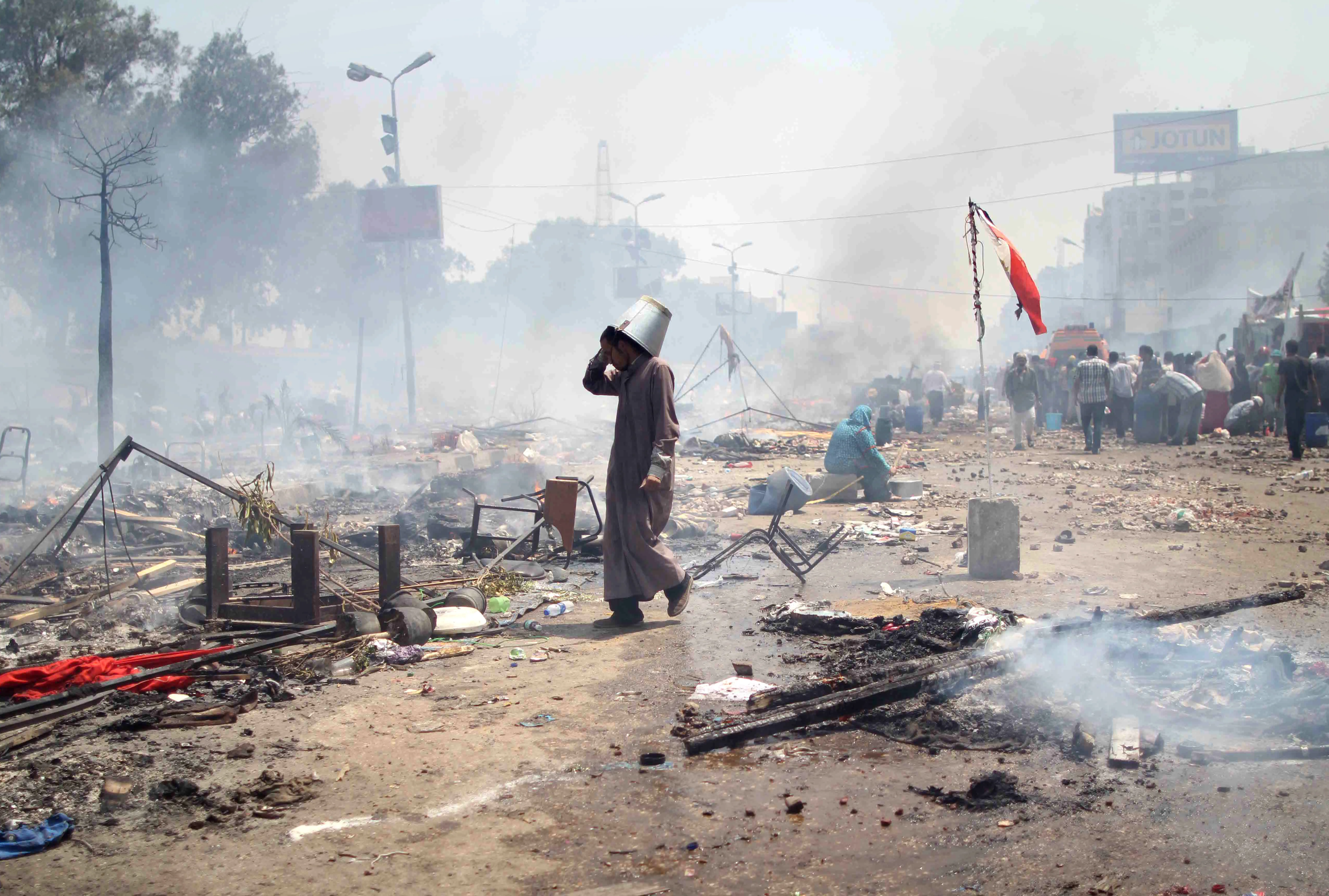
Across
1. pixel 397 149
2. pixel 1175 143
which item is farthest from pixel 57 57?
pixel 1175 143

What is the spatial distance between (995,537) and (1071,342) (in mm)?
23115

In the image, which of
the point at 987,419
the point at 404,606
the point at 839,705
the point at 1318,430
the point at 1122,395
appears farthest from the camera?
the point at 1122,395

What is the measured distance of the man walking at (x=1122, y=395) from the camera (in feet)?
56.7

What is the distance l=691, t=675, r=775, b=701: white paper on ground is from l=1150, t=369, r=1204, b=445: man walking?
1447cm

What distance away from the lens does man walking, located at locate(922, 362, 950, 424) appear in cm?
2355

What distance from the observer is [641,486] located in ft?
18.5

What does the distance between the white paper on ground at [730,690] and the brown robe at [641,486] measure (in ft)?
4.04

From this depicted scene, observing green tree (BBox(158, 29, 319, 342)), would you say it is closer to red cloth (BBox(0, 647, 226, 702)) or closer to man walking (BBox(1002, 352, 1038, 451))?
man walking (BBox(1002, 352, 1038, 451))

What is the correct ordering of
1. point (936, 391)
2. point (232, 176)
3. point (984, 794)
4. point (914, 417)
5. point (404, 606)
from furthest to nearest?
1. point (232, 176)
2. point (936, 391)
3. point (914, 417)
4. point (404, 606)
5. point (984, 794)

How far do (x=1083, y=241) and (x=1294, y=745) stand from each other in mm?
86248

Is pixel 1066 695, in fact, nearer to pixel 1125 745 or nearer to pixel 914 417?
pixel 1125 745

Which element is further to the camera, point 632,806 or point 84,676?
point 84,676

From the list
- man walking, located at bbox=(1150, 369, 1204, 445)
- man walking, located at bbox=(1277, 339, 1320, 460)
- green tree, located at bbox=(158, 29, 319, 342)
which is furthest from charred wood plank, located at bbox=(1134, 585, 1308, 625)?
green tree, located at bbox=(158, 29, 319, 342)

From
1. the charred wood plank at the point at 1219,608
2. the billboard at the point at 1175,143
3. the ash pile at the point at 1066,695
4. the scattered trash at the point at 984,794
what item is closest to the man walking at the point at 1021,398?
the charred wood plank at the point at 1219,608
